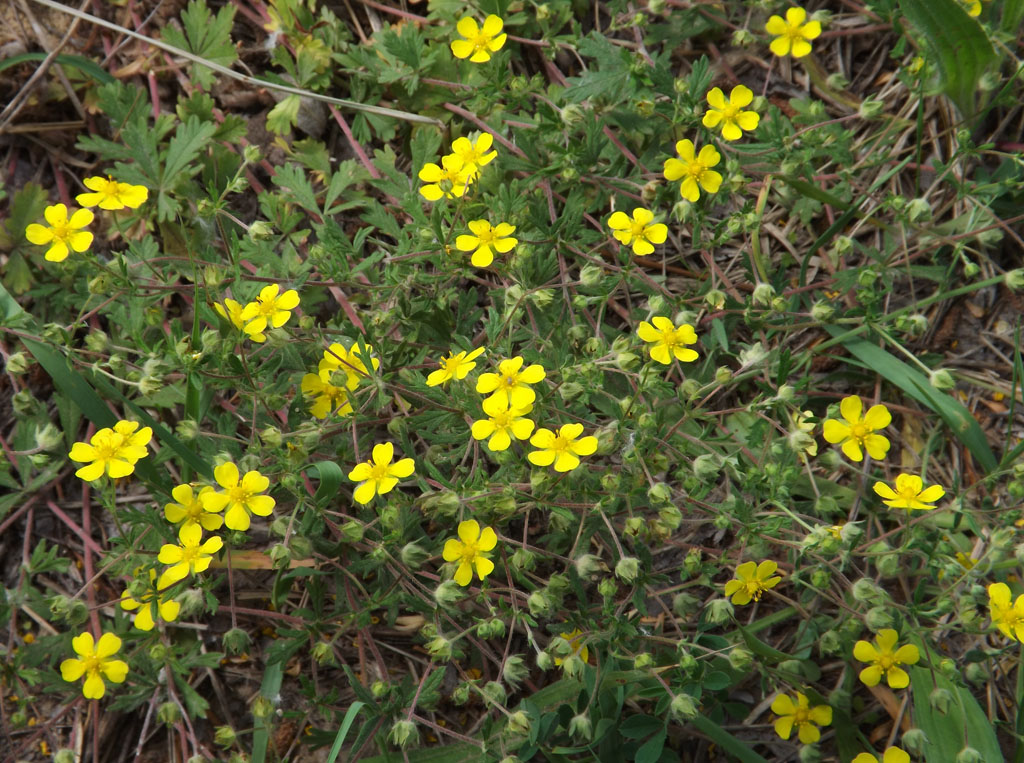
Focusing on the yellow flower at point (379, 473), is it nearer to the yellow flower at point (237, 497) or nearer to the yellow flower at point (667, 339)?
the yellow flower at point (237, 497)

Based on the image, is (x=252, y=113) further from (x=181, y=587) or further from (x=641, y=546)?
(x=641, y=546)

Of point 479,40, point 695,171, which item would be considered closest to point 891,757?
point 695,171

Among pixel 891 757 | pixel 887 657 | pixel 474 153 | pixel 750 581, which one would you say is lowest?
pixel 891 757

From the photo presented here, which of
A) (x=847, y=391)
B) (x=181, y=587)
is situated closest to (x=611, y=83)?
(x=847, y=391)

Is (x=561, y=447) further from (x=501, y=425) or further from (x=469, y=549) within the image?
(x=469, y=549)

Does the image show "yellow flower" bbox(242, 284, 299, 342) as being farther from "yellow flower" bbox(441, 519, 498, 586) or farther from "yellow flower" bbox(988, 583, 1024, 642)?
"yellow flower" bbox(988, 583, 1024, 642)
